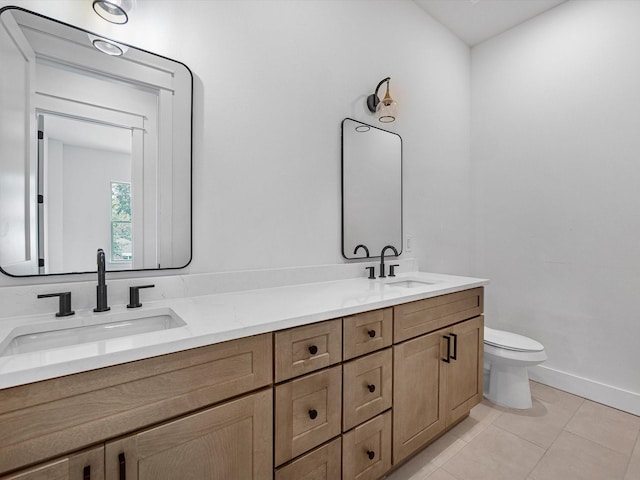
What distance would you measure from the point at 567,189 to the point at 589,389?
146cm

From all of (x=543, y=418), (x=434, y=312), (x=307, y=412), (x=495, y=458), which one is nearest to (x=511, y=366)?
(x=543, y=418)

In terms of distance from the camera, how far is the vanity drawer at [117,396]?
2.20 feet

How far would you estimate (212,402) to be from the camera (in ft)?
2.99

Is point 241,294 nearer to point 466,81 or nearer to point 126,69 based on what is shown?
point 126,69

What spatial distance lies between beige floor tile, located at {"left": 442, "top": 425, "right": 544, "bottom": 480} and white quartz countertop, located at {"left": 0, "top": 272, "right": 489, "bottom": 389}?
34.1 inches

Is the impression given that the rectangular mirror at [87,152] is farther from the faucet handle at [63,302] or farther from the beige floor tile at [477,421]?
the beige floor tile at [477,421]

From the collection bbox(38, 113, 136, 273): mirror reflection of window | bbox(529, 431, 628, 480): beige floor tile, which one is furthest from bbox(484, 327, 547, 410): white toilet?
bbox(38, 113, 136, 273): mirror reflection of window

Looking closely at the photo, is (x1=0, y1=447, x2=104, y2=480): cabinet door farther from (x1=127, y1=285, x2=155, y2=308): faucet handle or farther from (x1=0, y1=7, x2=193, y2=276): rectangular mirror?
(x1=0, y1=7, x2=193, y2=276): rectangular mirror

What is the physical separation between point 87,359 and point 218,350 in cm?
31

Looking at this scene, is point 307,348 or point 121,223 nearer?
point 307,348

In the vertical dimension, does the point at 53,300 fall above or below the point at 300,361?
above

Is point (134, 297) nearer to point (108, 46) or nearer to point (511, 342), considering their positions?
point (108, 46)

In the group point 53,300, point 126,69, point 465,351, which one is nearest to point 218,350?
point 53,300

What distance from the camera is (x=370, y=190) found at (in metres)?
2.13
